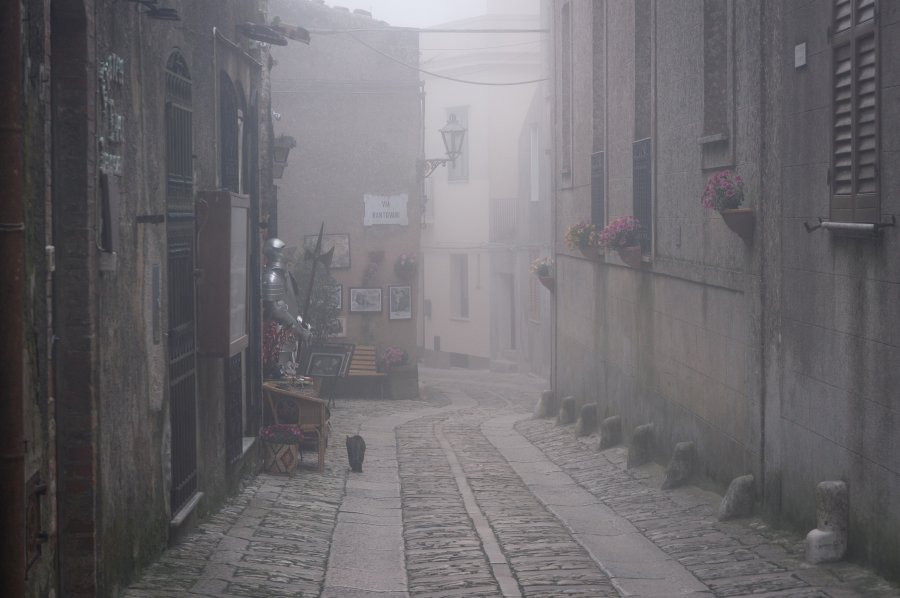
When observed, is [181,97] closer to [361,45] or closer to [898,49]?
[898,49]

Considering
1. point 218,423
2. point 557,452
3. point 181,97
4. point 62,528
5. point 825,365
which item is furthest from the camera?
point 557,452

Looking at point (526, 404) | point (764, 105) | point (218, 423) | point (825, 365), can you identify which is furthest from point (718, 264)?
point (526, 404)

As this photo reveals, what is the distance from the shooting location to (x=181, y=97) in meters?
9.02

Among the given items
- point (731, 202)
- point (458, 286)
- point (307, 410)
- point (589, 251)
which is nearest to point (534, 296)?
point (458, 286)

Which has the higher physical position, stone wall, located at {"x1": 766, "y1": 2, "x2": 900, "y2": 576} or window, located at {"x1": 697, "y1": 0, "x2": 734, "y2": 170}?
window, located at {"x1": 697, "y1": 0, "x2": 734, "y2": 170}

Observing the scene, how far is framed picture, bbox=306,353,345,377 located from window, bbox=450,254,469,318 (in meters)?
18.0

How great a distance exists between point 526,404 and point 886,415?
58.4 feet

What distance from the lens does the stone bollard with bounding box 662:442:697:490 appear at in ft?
36.9

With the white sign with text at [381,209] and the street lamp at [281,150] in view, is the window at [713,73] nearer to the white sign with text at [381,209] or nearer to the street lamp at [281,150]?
the street lamp at [281,150]

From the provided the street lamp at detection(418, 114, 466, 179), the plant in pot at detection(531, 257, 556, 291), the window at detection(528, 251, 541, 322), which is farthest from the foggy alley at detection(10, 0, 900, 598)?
the window at detection(528, 251, 541, 322)

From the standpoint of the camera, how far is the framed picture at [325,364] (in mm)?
20266

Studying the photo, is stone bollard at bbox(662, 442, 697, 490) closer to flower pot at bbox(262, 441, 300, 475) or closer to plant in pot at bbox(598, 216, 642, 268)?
plant in pot at bbox(598, 216, 642, 268)

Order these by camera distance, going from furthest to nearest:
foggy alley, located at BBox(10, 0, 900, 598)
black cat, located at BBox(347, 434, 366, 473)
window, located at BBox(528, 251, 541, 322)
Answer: window, located at BBox(528, 251, 541, 322)
black cat, located at BBox(347, 434, 366, 473)
foggy alley, located at BBox(10, 0, 900, 598)

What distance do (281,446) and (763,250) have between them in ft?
17.6
